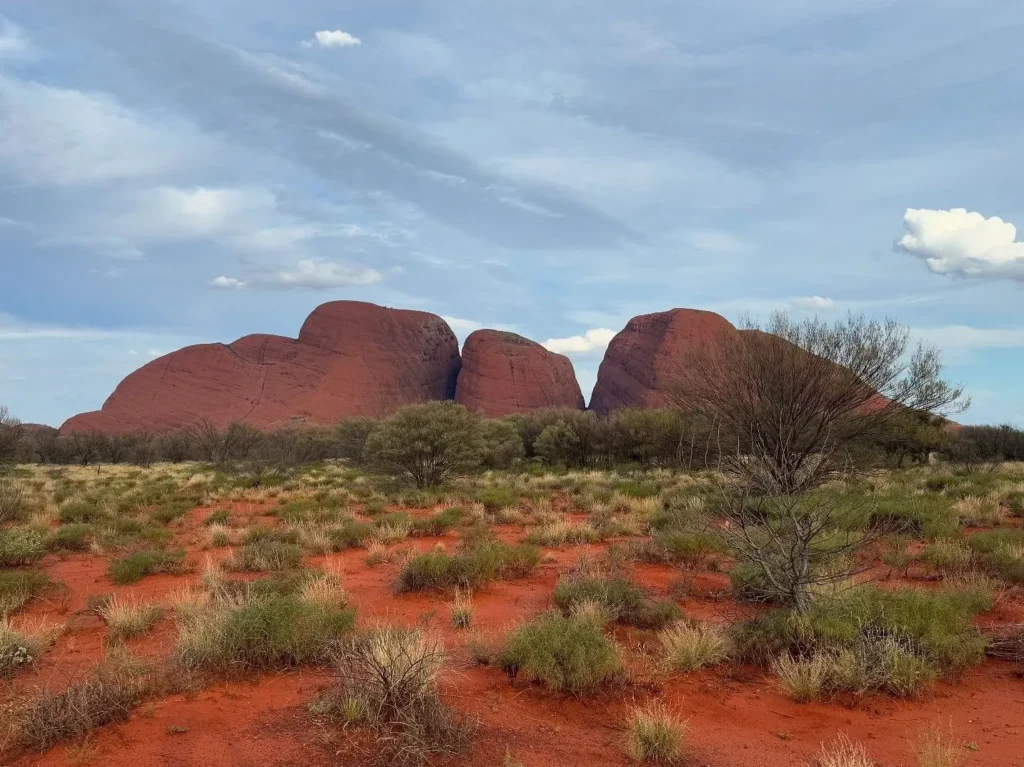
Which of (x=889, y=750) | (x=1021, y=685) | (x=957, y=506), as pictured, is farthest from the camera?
(x=957, y=506)

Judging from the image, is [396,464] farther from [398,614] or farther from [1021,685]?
[1021,685]

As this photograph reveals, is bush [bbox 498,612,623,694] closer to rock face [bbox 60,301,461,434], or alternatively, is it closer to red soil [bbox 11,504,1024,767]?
red soil [bbox 11,504,1024,767]

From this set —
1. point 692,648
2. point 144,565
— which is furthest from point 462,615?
point 144,565

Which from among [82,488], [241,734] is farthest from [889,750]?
[82,488]

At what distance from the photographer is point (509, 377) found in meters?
72.6

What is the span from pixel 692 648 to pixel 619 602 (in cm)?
140

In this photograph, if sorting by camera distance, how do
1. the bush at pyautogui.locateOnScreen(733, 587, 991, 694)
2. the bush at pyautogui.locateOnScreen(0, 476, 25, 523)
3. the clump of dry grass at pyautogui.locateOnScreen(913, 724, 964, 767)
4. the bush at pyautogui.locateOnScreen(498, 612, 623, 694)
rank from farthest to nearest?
the bush at pyautogui.locateOnScreen(0, 476, 25, 523)
the bush at pyautogui.locateOnScreen(733, 587, 991, 694)
the bush at pyautogui.locateOnScreen(498, 612, 623, 694)
the clump of dry grass at pyautogui.locateOnScreen(913, 724, 964, 767)

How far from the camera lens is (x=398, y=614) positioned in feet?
22.1

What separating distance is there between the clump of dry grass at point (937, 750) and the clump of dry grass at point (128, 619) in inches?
231

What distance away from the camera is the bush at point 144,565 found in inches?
328

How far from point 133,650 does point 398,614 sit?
236cm

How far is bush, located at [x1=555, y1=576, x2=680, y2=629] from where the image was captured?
6.34 metres

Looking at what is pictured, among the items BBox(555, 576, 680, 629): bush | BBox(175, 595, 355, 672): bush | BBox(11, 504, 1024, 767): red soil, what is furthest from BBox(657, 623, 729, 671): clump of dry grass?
BBox(175, 595, 355, 672): bush

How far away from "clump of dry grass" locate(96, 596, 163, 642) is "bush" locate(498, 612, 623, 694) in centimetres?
340
